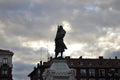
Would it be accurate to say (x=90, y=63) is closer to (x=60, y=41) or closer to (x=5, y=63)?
(x=5, y=63)

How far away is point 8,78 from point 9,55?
22.5 feet

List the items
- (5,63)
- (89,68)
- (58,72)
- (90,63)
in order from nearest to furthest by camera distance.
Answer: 1. (58,72)
2. (5,63)
3. (89,68)
4. (90,63)

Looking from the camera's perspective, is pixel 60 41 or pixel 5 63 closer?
pixel 60 41

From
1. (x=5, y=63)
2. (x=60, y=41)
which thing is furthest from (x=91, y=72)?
(x=60, y=41)

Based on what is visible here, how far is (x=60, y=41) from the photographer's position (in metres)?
54.2

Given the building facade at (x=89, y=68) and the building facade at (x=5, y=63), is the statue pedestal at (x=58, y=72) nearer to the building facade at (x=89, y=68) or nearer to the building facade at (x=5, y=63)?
the building facade at (x=5, y=63)

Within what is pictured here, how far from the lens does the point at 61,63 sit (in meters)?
52.8

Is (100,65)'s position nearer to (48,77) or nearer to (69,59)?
(69,59)

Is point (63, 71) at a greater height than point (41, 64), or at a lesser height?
lesser

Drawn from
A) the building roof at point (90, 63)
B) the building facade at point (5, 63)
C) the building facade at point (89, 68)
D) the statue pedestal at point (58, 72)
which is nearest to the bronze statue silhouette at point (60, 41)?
the statue pedestal at point (58, 72)

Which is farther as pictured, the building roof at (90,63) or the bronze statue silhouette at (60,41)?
the building roof at (90,63)

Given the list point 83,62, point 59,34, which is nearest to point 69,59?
point 83,62

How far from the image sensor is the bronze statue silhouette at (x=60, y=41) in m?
53.8

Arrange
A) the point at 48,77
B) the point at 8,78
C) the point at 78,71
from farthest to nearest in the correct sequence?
the point at 78,71, the point at 8,78, the point at 48,77
